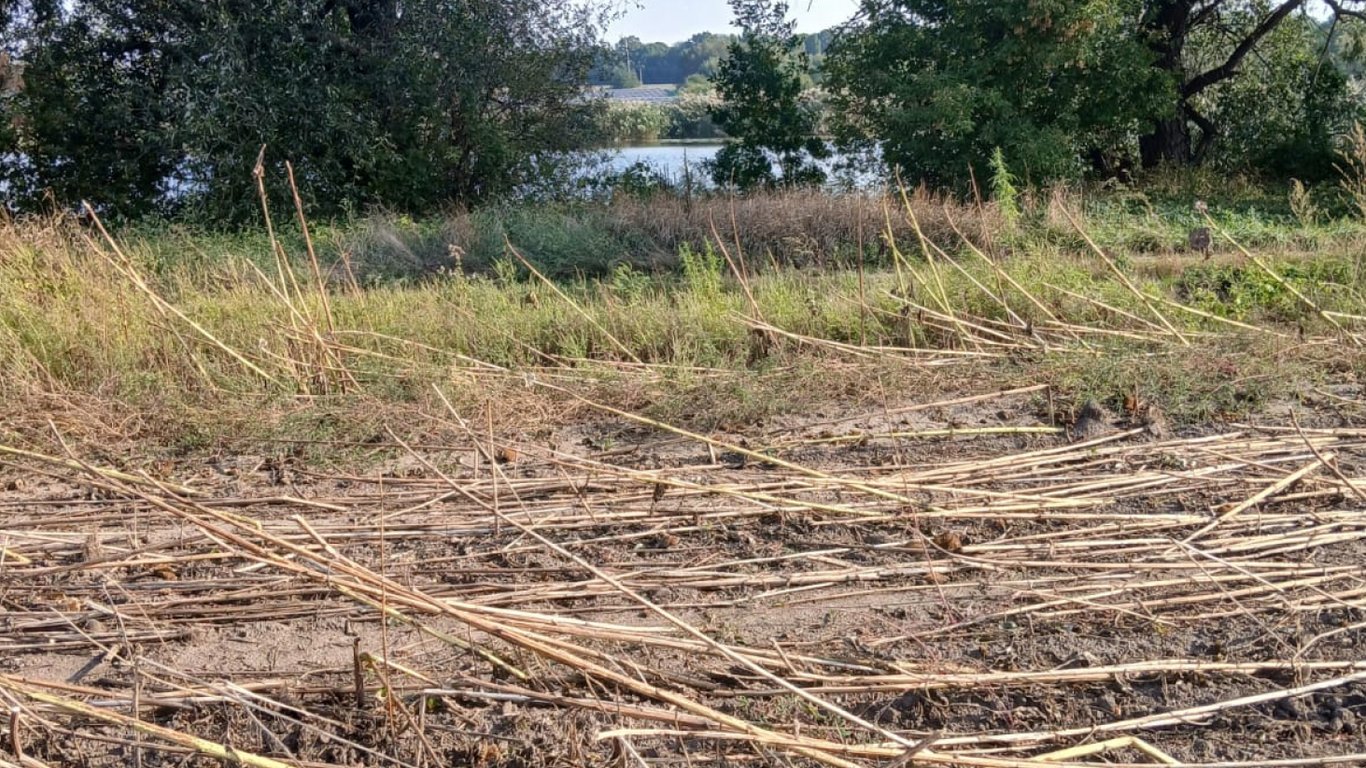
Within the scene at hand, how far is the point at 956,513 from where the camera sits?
360 cm

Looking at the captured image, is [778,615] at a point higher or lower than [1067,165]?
lower

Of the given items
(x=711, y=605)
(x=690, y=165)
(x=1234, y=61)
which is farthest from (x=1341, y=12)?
(x=711, y=605)

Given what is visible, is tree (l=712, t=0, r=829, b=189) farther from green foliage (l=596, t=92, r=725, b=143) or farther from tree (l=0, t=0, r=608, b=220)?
tree (l=0, t=0, r=608, b=220)

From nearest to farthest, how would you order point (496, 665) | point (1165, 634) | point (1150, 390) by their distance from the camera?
point (496, 665) → point (1165, 634) → point (1150, 390)

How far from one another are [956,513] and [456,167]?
13.2 metres

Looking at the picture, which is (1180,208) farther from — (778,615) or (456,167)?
(778,615)

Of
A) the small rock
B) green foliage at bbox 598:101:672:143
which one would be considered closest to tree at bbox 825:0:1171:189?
green foliage at bbox 598:101:672:143

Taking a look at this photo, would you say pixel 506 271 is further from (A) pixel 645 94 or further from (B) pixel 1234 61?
(A) pixel 645 94

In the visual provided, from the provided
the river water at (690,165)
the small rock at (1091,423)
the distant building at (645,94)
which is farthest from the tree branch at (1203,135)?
the small rock at (1091,423)

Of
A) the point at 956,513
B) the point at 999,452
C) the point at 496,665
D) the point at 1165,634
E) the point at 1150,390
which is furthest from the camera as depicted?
the point at 1150,390

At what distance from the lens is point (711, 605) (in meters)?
3.21

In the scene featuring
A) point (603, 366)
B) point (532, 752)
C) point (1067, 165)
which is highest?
point (1067, 165)

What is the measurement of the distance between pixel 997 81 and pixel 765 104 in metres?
3.51

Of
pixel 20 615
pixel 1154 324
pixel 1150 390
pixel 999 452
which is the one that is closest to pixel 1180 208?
pixel 1154 324
